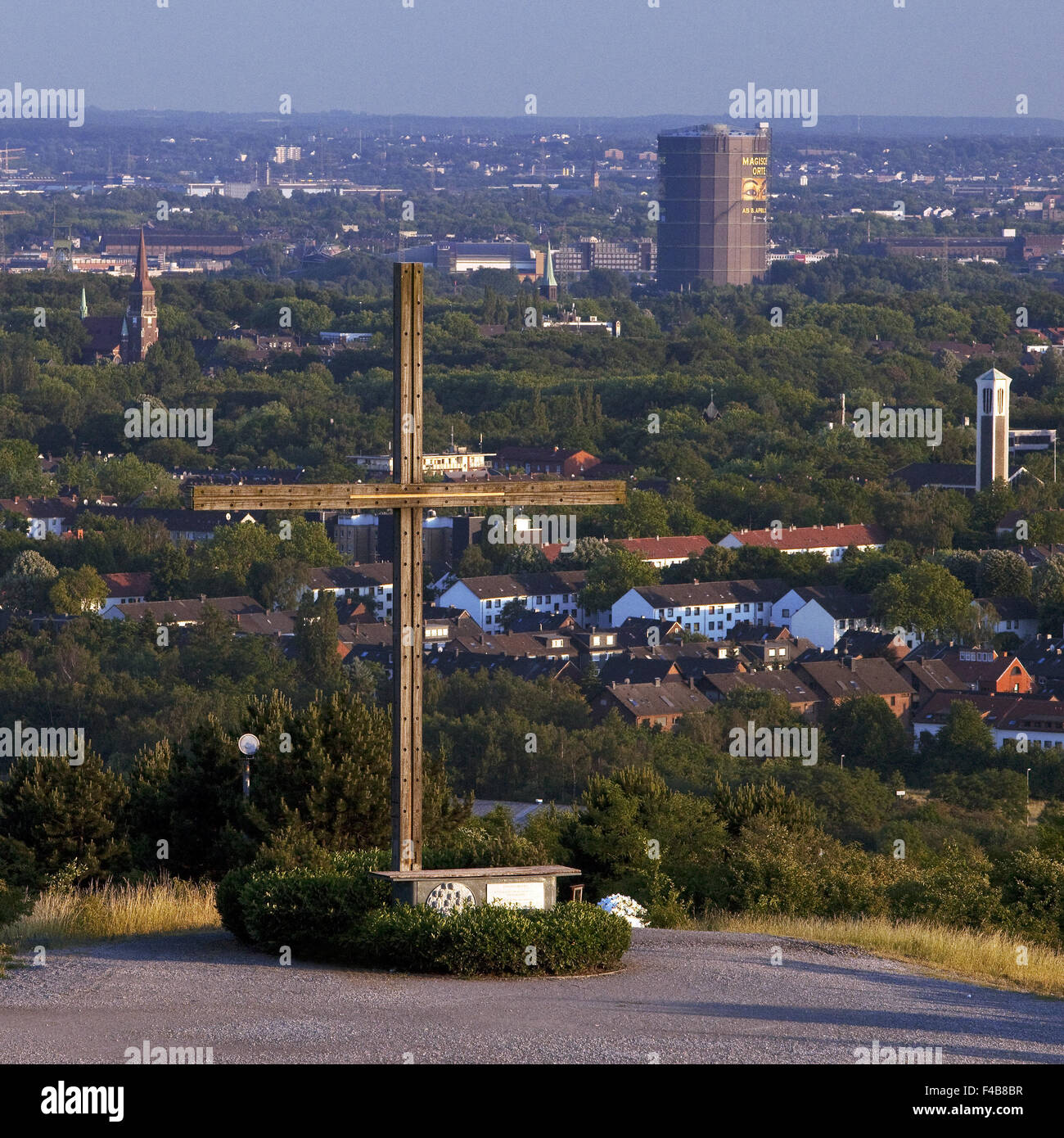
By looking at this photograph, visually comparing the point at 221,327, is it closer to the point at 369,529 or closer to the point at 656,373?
the point at 656,373

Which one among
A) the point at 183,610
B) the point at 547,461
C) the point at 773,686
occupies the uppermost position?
the point at 547,461

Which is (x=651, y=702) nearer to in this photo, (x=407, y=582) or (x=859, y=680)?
(x=859, y=680)

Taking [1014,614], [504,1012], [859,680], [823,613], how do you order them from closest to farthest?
[504,1012] < [859,680] < [1014,614] < [823,613]

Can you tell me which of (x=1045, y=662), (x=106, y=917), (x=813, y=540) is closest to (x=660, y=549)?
(x=813, y=540)

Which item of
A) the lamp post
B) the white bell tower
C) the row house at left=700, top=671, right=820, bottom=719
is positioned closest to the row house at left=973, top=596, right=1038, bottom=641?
the row house at left=700, top=671, right=820, bottom=719

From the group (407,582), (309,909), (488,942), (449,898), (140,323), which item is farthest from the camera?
(140,323)

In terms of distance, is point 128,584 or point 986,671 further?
point 128,584

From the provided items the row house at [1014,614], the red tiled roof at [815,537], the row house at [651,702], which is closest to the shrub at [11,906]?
the row house at [651,702]
